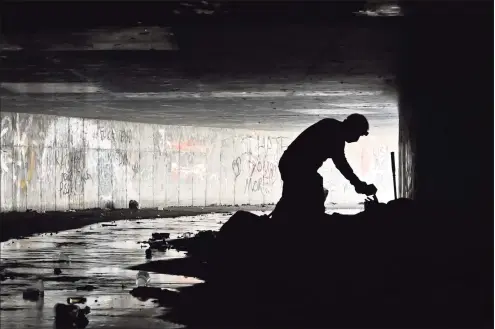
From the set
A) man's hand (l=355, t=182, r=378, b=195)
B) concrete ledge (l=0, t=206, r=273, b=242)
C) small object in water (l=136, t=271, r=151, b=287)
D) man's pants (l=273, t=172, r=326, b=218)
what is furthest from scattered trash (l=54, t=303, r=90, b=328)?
concrete ledge (l=0, t=206, r=273, b=242)

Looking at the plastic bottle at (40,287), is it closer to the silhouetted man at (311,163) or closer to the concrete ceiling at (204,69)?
the silhouetted man at (311,163)

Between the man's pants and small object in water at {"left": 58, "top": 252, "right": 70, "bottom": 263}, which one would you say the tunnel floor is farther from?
the man's pants

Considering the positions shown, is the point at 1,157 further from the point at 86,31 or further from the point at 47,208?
the point at 86,31

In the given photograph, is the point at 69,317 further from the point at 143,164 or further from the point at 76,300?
the point at 143,164

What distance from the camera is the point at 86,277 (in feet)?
30.8

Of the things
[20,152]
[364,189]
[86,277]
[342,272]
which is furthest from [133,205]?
[342,272]

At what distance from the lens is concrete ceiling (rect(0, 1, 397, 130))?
10.7 metres

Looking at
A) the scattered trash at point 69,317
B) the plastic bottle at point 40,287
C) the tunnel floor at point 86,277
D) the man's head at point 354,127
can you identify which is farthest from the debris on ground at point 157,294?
the man's head at point 354,127

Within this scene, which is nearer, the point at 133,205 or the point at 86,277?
the point at 86,277

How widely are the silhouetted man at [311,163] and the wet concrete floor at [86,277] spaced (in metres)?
1.46

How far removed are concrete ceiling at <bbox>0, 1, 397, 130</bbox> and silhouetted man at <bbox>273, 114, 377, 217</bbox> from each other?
1.30m

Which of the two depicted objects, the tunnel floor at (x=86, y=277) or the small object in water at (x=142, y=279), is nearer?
the tunnel floor at (x=86, y=277)

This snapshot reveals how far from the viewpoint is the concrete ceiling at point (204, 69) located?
1066cm

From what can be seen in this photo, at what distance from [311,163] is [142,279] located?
2348 millimetres
